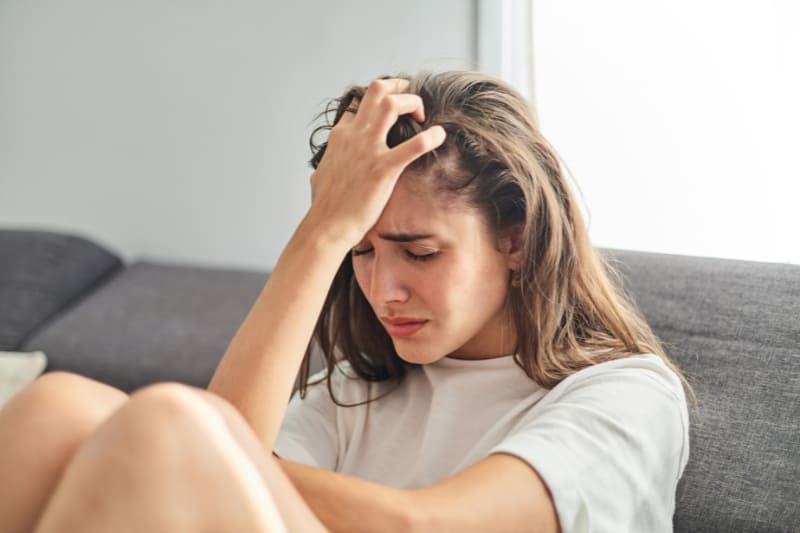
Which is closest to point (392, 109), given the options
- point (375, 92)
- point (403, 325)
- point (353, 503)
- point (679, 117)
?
point (375, 92)

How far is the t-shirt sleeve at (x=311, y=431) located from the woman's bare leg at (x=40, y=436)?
372 millimetres

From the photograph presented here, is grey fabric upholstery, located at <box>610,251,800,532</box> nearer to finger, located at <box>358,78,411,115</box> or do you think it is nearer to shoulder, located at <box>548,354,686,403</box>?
shoulder, located at <box>548,354,686,403</box>

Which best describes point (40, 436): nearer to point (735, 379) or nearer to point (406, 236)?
point (406, 236)

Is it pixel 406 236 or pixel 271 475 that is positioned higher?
pixel 406 236

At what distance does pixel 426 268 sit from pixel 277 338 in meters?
0.23

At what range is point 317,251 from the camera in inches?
47.3

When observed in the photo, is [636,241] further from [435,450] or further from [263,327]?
[263,327]

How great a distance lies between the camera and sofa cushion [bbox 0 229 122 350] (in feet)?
7.78

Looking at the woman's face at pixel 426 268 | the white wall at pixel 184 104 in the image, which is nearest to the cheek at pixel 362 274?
the woman's face at pixel 426 268

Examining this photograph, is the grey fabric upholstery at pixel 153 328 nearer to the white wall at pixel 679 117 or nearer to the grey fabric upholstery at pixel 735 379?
the white wall at pixel 679 117

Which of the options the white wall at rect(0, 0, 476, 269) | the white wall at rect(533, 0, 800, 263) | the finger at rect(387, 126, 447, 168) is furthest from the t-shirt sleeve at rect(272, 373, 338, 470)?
the white wall at rect(0, 0, 476, 269)

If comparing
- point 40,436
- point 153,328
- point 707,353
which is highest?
point 40,436

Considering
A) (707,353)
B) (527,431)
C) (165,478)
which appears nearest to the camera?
(165,478)

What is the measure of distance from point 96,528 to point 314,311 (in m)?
0.43
